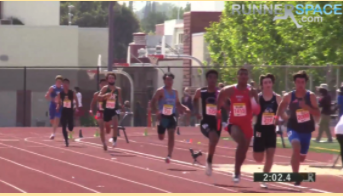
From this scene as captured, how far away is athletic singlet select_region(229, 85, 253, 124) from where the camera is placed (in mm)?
10984

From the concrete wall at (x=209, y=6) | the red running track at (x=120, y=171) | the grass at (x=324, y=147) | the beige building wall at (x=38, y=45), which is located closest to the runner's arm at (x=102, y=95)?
the red running track at (x=120, y=171)

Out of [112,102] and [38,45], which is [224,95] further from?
[38,45]

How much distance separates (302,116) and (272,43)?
26.7 m

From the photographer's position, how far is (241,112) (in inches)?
432

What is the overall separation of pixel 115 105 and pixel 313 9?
1503 cm

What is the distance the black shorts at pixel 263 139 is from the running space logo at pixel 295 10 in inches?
704

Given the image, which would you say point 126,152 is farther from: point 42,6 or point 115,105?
point 42,6

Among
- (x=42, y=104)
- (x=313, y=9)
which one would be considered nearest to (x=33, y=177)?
(x=313, y=9)

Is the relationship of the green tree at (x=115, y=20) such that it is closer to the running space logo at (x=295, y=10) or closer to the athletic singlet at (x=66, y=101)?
the running space logo at (x=295, y=10)

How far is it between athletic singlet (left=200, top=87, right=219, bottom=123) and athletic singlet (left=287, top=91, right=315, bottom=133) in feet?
5.55

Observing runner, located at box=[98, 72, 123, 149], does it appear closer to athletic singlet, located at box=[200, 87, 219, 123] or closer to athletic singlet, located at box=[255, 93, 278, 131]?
athletic singlet, located at box=[200, 87, 219, 123]

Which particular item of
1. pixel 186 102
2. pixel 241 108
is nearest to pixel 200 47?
pixel 186 102

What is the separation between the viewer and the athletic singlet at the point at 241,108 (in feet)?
36.0

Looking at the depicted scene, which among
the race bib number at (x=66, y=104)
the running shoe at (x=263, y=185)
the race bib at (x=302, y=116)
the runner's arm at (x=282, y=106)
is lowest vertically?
the running shoe at (x=263, y=185)
